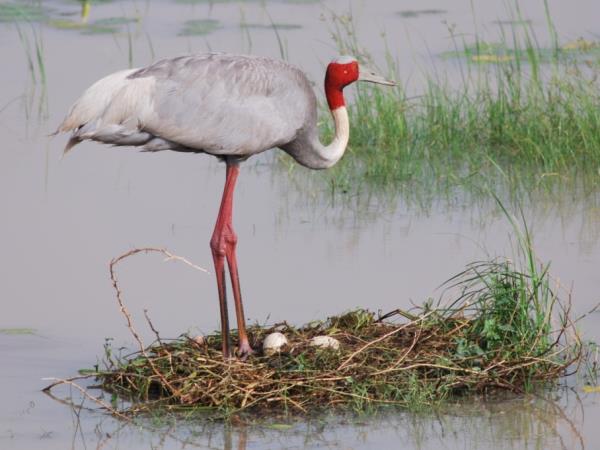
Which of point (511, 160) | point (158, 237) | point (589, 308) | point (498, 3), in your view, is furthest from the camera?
point (498, 3)

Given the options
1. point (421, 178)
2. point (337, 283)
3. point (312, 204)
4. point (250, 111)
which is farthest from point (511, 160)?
point (250, 111)

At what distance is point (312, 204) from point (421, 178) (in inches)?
31.9

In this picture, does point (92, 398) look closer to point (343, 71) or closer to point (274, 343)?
point (274, 343)

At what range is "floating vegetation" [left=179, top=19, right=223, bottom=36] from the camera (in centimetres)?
1520

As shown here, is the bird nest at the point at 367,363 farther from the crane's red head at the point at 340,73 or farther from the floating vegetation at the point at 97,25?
the floating vegetation at the point at 97,25

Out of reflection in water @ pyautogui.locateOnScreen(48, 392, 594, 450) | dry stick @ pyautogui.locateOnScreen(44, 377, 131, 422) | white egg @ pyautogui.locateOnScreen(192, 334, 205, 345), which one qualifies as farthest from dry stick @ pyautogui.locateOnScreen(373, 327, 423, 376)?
dry stick @ pyautogui.locateOnScreen(44, 377, 131, 422)

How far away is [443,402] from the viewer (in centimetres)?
705

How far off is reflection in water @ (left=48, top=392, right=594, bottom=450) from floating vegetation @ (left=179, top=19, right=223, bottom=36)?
8.60 metres

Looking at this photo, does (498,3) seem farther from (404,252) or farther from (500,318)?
(500,318)

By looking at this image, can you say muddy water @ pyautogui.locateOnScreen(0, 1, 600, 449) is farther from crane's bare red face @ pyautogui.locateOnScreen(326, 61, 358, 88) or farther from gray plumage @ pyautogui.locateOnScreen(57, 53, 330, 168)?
crane's bare red face @ pyautogui.locateOnScreen(326, 61, 358, 88)

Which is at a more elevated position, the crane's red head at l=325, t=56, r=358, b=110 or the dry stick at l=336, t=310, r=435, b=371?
the crane's red head at l=325, t=56, r=358, b=110

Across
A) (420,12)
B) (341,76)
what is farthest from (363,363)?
(420,12)

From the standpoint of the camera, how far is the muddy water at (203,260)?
6758 millimetres

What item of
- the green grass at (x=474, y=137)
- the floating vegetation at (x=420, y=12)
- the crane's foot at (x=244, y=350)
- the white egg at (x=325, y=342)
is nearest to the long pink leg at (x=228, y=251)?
the crane's foot at (x=244, y=350)
